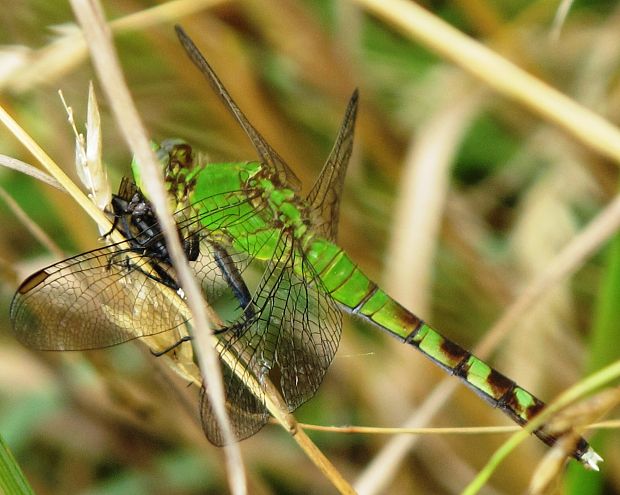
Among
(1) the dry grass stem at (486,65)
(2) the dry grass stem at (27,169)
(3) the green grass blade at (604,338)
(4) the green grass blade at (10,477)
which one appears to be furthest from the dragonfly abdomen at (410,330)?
(4) the green grass blade at (10,477)

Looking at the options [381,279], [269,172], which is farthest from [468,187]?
[269,172]

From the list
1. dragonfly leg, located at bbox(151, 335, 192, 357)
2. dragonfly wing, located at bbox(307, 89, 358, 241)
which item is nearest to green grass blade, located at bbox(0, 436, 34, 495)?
dragonfly leg, located at bbox(151, 335, 192, 357)

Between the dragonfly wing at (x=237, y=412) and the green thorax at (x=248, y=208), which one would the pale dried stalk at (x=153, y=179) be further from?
the green thorax at (x=248, y=208)

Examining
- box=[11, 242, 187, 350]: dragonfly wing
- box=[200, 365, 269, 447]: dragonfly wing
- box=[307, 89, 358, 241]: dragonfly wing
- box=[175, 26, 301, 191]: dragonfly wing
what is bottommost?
box=[200, 365, 269, 447]: dragonfly wing

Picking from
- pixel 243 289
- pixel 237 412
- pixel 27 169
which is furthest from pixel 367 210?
pixel 27 169

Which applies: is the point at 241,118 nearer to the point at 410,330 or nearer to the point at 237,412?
the point at 410,330

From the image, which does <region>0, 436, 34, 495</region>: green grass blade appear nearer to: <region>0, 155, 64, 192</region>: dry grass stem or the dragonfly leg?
the dragonfly leg
